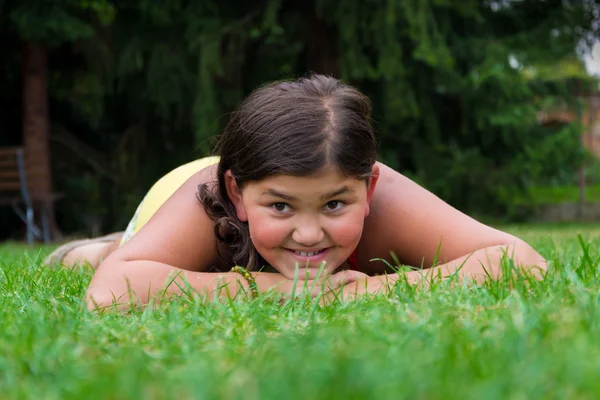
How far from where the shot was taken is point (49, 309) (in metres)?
2.39

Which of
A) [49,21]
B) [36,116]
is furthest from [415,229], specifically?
[36,116]

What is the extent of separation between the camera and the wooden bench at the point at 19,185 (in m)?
10.4

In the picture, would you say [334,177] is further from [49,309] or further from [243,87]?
[243,87]

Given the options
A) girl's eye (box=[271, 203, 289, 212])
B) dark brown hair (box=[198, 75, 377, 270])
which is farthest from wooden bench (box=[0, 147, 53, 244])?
girl's eye (box=[271, 203, 289, 212])

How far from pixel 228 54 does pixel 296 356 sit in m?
9.64

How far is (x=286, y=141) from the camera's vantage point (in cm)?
267

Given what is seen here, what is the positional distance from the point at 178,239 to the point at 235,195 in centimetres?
27

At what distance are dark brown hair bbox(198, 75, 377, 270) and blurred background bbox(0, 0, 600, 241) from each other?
271 inches

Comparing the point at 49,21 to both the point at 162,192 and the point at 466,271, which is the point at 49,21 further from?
the point at 466,271

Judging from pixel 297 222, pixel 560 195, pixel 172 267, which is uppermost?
pixel 297 222

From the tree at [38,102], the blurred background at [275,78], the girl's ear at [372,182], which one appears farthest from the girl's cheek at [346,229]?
the tree at [38,102]

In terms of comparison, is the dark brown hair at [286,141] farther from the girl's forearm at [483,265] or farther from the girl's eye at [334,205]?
the girl's forearm at [483,265]

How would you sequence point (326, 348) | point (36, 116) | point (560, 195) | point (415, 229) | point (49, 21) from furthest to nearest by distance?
1. point (560, 195)
2. point (36, 116)
3. point (49, 21)
4. point (415, 229)
5. point (326, 348)

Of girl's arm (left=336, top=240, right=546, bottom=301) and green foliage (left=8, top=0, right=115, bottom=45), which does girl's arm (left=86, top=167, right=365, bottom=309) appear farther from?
green foliage (left=8, top=0, right=115, bottom=45)
